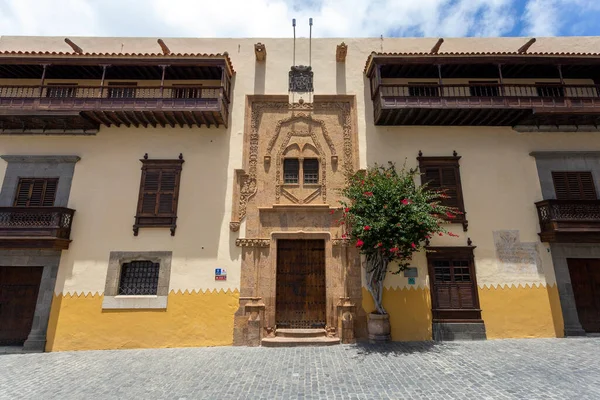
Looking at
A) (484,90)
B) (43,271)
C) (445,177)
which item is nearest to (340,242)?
(445,177)

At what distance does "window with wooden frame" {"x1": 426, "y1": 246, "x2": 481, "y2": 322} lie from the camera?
10.7 meters

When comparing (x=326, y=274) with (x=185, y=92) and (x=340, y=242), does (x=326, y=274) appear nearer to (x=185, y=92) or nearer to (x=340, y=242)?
(x=340, y=242)

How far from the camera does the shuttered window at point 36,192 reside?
1152cm

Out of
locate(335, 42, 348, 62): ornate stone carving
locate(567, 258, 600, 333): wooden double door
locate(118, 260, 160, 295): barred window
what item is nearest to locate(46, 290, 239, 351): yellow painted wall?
locate(118, 260, 160, 295): barred window

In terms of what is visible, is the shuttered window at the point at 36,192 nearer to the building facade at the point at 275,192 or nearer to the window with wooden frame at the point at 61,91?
the building facade at the point at 275,192

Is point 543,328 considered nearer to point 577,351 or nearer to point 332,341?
point 577,351

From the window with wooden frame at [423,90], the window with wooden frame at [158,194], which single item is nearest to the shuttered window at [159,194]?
the window with wooden frame at [158,194]

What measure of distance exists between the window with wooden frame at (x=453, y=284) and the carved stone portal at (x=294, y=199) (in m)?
2.67

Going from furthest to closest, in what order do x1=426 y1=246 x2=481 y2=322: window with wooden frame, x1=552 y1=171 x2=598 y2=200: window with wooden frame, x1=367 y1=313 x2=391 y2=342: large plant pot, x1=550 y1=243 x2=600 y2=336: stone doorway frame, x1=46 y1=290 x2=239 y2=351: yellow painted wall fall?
1. x1=552 y1=171 x2=598 y2=200: window with wooden frame
2. x1=426 y1=246 x2=481 y2=322: window with wooden frame
3. x1=550 y1=243 x2=600 y2=336: stone doorway frame
4. x1=46 y1=290 x2=239 y2=351: yellow painted wall
5. x1=367 y1=313 x2=391 y2=342: large plant pot

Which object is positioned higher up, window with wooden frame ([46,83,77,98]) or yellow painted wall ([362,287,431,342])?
window with wooden frame ([46,83,77,98])

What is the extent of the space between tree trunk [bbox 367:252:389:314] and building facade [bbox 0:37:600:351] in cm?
53

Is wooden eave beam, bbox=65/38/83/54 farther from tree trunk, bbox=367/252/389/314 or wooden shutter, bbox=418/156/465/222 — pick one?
wooden shutter, bbox=418/156/465/222

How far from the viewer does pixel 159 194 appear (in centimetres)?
1164

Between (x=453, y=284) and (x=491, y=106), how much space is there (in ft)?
22.0
